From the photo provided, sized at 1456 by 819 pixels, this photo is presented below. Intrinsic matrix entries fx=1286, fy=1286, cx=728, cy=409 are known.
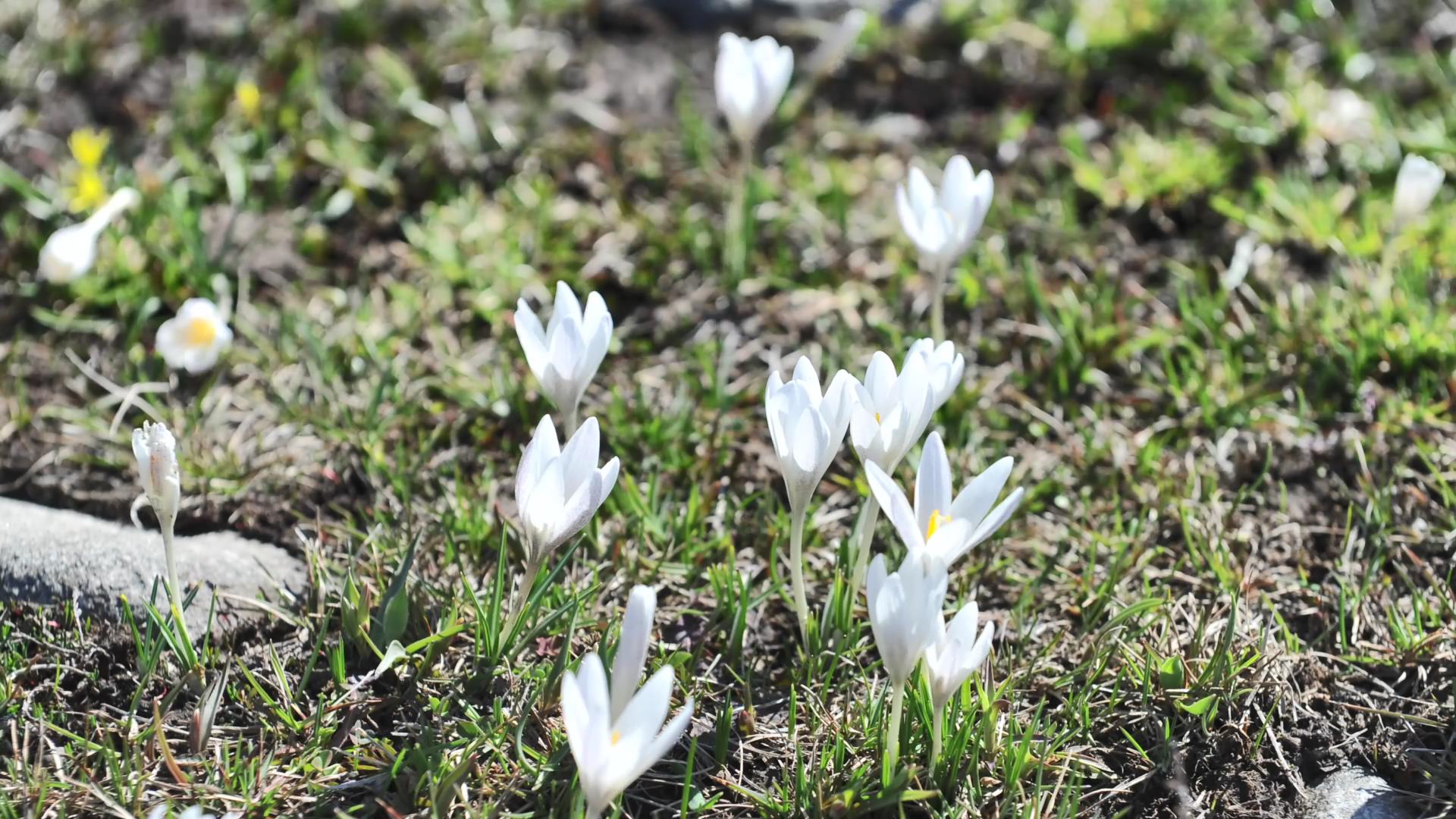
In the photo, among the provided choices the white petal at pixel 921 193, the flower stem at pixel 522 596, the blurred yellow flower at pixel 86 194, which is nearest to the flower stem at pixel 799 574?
the flower stem at pixel 522 596

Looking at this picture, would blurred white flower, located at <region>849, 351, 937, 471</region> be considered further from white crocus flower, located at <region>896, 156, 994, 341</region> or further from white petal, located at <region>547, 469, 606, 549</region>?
white crocus flower, located at <region>896, 156, 994, 341</region>

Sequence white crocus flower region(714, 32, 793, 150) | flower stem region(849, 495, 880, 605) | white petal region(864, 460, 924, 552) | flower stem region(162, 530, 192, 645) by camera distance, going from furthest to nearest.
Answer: white crocus flower region(714, 32, 793, 150)
flower stem region(849, 495, 880, 605)
flower stem region(162, 530, 192, 645)
white petal region(864, 460, 924, 552)

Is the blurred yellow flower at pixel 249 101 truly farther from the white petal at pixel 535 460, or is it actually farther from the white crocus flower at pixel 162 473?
the white petal at pixel 535 460

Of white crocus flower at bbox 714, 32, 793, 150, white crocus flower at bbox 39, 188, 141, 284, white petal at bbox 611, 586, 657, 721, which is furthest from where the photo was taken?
white crocus flower at bbox 39, 188, 141, 284

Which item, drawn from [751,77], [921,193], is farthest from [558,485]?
[751,77]

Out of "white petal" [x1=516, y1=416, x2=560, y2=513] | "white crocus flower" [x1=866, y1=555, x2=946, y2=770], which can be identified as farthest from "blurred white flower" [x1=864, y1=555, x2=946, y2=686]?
"white petal" [x1=516, y1=416, x2=560, y2=513]

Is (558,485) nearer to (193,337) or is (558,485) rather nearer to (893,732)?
(893,732)
